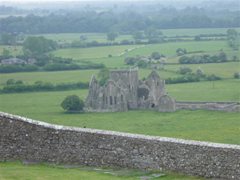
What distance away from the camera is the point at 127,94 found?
84.5 metres

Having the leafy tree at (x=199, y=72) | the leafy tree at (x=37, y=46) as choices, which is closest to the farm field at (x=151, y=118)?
the leafy tree at (x=199, y=72)

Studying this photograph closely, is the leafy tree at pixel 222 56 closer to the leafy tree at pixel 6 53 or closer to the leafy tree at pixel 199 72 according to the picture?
the leafy tree at pixel 199 72

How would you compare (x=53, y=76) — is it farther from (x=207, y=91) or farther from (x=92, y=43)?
(x=92, y=43)

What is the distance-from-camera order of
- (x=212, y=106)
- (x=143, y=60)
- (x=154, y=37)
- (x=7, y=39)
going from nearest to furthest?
(x=212, y=106)
(x=143, y=60)
(x=7, y=39)
(x=154, y=37)

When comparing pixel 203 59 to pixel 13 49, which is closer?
pixel 203 59

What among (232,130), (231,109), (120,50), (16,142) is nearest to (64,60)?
(120,50)

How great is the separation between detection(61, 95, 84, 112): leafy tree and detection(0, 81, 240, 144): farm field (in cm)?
94

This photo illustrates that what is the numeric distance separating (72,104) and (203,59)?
5202 cm

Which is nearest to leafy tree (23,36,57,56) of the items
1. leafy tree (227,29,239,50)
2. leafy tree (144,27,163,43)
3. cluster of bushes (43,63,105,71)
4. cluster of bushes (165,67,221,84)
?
cluster of bushes (43,63,105,71)

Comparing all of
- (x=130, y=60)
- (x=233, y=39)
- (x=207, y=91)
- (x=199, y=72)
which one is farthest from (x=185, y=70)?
(x=233, y=39)

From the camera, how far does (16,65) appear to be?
11594 centimetres

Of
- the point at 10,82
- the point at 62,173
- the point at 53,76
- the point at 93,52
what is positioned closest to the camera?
the point at 62,173

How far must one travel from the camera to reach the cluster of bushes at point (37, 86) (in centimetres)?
9350

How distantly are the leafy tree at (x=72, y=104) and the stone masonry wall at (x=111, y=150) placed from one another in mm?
58451
